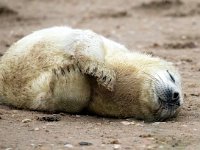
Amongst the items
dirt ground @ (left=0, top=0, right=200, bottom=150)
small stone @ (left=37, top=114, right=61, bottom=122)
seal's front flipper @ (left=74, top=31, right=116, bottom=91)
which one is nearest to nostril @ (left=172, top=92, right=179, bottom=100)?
dirt ground @ (left=0, top=0, right=200, bottom=150)

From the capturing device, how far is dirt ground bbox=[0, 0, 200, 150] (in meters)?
4.34

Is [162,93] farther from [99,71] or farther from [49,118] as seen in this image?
[49,118]

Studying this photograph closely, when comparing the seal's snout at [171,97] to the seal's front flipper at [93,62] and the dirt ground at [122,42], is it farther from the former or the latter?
the seal's front flipper at [93,62]

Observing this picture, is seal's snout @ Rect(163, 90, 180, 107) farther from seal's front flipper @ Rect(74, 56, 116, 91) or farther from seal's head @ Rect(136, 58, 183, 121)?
seal's front flipper @ Rect(74, 56, 116, 91)

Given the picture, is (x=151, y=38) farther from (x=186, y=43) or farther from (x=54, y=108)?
(x=54, y=108)

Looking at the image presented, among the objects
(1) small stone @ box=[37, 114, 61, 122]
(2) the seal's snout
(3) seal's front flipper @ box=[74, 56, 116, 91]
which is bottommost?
(1) small stone @ box=[37, 114, 61, 122]

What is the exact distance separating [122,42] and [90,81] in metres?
4.36

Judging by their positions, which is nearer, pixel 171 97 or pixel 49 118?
pixel 171 97

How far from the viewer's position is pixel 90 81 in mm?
4988

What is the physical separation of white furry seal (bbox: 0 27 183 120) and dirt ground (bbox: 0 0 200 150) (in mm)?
95

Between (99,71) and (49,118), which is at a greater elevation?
(99,71)

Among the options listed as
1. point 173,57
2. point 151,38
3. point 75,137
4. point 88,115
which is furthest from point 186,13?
point 75,137

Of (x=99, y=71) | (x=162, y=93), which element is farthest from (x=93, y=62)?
(x=162, y=93)

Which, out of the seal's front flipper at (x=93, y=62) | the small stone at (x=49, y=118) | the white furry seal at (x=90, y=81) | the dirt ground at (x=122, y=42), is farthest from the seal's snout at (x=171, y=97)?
the small stone at (x=49, y=118)
